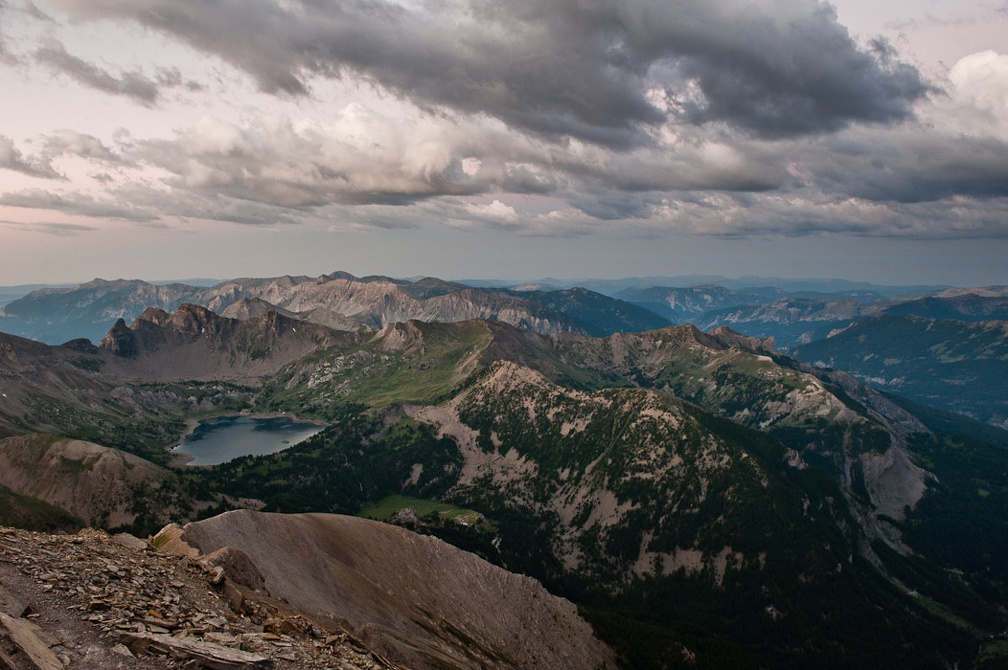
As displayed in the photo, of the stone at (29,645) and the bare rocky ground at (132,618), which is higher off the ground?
the stone at (29,645)

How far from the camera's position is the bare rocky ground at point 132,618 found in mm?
37969

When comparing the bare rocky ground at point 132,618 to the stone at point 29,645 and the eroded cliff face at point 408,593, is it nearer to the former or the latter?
the stone at point 29,645

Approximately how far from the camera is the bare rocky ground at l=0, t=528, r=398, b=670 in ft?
125

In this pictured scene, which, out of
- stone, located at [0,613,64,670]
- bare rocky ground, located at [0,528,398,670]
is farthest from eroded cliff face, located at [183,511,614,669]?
stone, located at [0,613,64,670]

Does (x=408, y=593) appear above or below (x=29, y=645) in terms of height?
below

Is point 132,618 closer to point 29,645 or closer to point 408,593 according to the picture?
point 29,645

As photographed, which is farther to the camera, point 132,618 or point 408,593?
point 408,593

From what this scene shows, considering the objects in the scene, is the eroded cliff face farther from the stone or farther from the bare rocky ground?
the stone

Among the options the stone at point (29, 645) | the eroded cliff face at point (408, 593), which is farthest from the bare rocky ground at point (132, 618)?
the eroded cliff face at point (408, 593)

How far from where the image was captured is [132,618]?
42938 millimetres

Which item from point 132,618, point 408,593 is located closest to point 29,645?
point 132,618

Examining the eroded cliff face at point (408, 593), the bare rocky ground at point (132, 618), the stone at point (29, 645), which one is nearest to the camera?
the stone at point (29, 645)

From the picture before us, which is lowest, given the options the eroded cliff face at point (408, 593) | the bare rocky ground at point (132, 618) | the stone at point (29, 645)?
the eroded cliff face at point (408, 593)

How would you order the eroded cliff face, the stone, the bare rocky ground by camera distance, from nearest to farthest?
1. the stone
2. the bare rocky ground
3. the eroded cliff face
